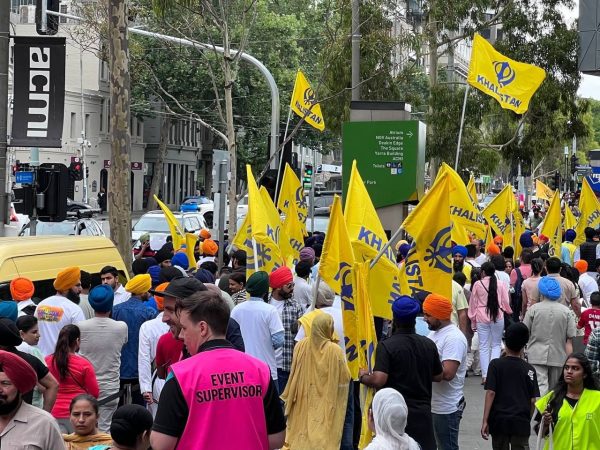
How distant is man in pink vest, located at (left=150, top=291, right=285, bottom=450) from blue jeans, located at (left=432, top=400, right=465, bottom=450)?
3.79 m

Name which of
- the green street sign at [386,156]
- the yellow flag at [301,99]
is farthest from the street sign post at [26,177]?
the yellow flag at [301,99]

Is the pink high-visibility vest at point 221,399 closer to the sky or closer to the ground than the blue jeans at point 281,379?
closer to the sky

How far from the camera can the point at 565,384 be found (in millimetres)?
7516

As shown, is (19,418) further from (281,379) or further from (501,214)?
(501,214)

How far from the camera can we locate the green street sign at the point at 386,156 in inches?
813

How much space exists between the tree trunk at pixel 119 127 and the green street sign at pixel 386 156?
203 inches

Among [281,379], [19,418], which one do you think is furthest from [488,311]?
[19,418]

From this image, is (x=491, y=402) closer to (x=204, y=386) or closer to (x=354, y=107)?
(x=204, y=386)

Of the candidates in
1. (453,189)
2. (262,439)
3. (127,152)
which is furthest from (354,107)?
(262,439)

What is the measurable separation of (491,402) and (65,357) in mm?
3012

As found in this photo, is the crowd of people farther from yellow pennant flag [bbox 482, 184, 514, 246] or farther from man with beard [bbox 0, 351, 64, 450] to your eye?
yellow pennant flag [bbox 482, 184, 514, 246]

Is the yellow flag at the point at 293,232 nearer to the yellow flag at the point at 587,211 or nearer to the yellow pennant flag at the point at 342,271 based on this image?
the yellow pennant flag at the point at 342,271

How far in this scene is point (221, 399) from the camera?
5113 mm

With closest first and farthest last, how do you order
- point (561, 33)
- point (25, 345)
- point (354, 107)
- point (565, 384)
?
point (565, 384) → point (25, 345) → point (354, 107) → point (561, 33)
